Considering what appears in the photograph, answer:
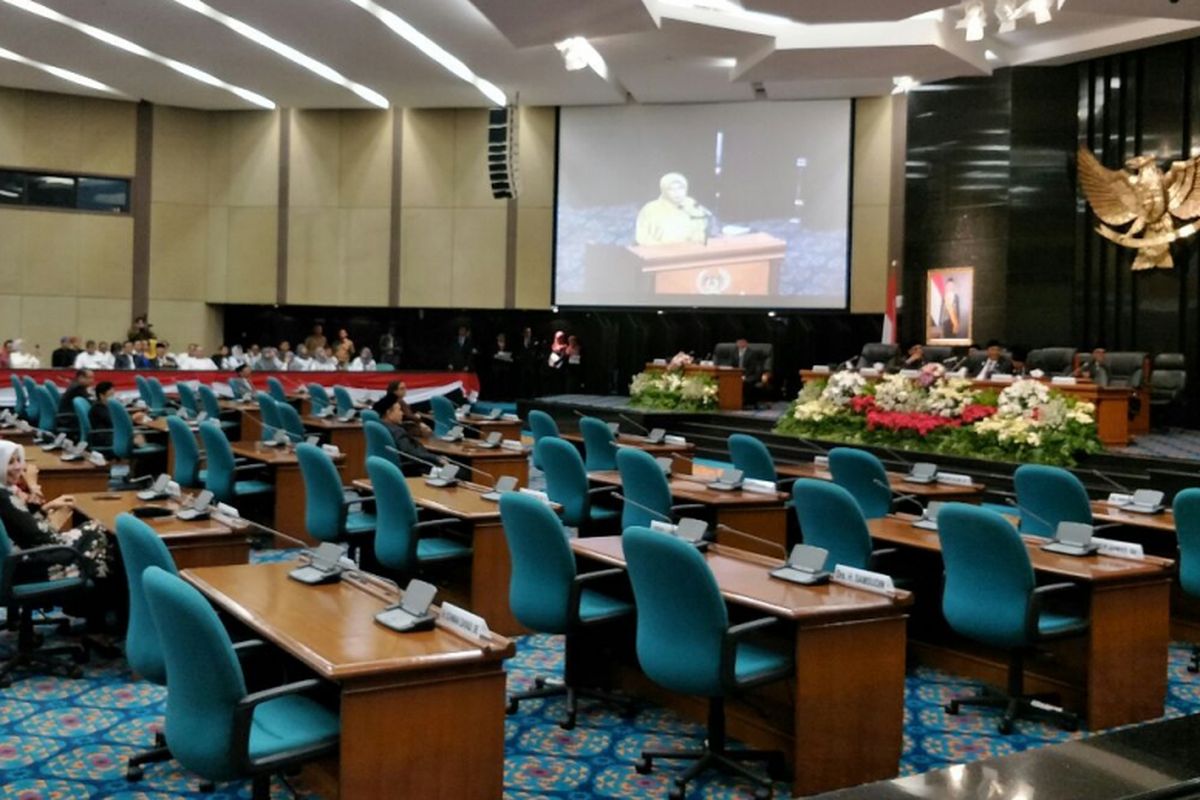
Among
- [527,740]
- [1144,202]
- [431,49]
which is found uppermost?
[431,49]

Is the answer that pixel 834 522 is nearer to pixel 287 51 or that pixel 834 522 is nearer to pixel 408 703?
pixel 408 703

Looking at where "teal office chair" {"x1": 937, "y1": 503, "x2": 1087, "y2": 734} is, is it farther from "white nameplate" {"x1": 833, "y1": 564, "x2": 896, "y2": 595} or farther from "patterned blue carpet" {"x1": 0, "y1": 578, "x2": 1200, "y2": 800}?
"white nameplate" {"x1": 833, "y1": 564, "x2": 896, "y2": 595}

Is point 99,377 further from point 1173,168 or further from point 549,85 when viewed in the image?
point 1173,168

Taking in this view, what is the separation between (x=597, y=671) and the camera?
4.91 meters

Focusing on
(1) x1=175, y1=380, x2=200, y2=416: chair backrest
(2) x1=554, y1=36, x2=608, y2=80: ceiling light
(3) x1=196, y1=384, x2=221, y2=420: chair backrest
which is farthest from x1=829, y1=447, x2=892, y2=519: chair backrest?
(2) x1=554, y1=36, x2=608, y2=80: ceiling light

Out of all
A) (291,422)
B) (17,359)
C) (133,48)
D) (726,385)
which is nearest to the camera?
(291,422)

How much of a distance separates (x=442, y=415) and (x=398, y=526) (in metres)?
5.33

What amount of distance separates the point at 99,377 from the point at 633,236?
8245mm

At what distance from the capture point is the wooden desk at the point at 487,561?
18.1 feet

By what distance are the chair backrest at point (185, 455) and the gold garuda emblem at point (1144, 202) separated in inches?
447

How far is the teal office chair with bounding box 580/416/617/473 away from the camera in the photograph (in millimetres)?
8094

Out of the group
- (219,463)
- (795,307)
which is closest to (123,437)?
(219,463)

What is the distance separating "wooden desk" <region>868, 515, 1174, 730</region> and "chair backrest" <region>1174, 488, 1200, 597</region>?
Answer: 2.03 feet

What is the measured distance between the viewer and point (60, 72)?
17.9 meters
